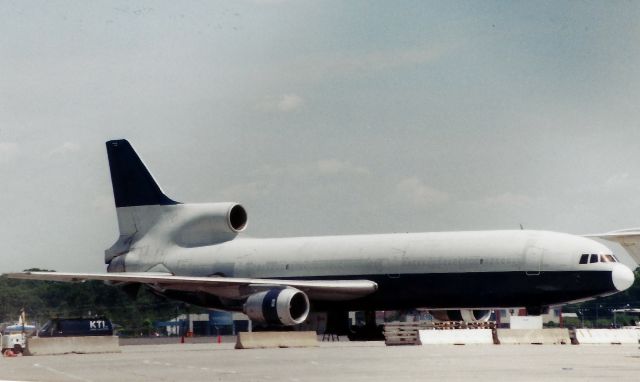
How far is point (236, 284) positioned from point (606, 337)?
1718 centimetres

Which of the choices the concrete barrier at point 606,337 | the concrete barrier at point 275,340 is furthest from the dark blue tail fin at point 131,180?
the concrete barrier at point 606,337

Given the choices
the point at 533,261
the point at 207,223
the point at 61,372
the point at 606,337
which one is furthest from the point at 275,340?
the point at 61,372

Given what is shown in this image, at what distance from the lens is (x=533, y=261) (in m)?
46.3

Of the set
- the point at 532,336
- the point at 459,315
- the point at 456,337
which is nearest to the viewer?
the point at 532,336

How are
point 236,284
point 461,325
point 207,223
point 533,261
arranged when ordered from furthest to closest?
1. point 207,223
2. point 236,284
3. point 461,325
4. point 533,261

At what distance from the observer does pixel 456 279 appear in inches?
1885

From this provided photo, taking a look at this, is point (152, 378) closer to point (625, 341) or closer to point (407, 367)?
point (407, 367)

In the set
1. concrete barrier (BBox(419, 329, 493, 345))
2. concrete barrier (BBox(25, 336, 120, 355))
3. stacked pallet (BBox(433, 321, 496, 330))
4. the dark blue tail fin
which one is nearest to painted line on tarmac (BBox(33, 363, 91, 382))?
concrete barrier (BBox(25, 336, 120, 355))

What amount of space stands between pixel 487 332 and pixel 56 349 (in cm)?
1591

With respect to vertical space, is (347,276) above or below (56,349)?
above

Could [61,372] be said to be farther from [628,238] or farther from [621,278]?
[621,278]

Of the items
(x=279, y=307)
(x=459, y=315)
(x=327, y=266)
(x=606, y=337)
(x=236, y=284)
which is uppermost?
(x=327, y=266)

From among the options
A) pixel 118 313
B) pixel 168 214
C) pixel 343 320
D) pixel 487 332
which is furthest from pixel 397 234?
pixel 118 313

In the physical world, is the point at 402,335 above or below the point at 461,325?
below
